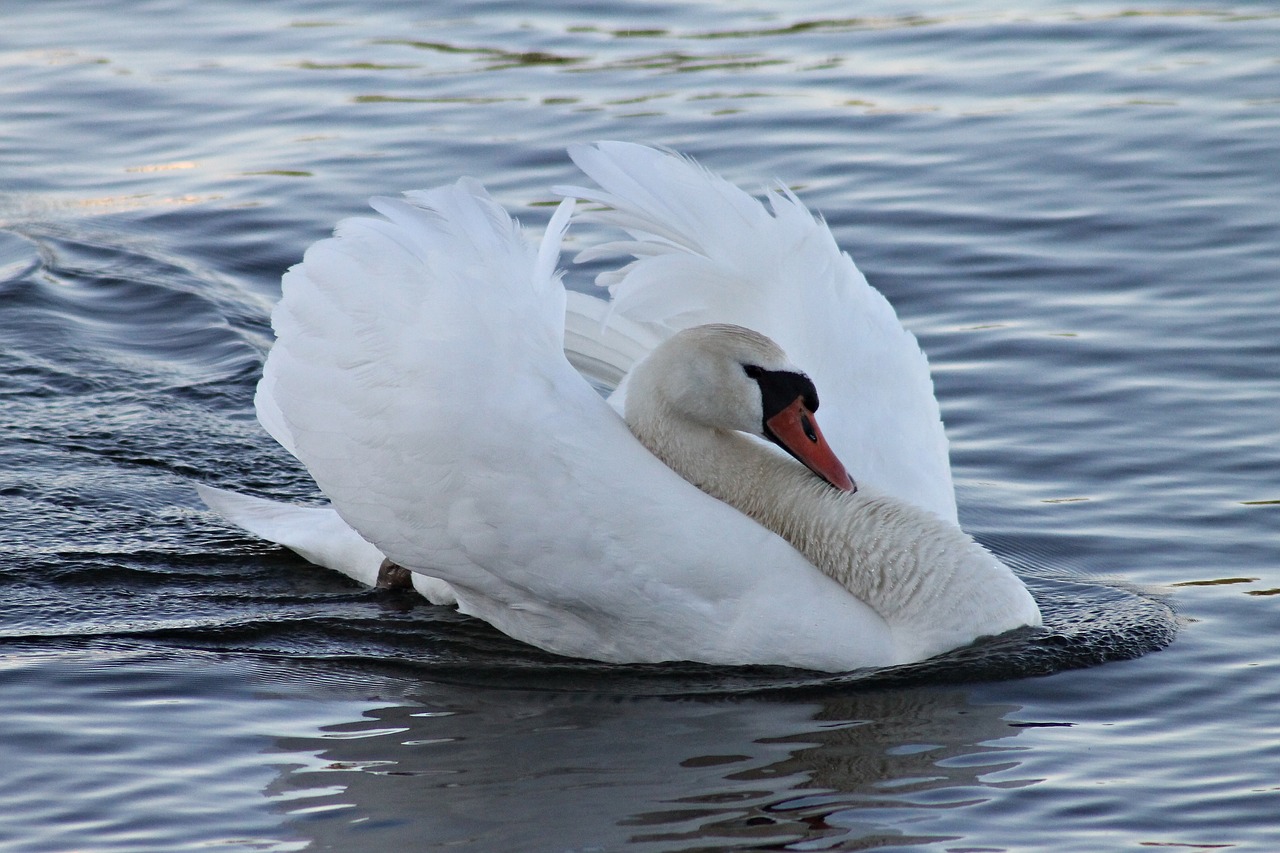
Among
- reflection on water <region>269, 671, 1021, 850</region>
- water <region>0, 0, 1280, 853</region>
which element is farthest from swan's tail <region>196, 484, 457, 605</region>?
reflection on water <region>269, 671, 1021, 850</region>

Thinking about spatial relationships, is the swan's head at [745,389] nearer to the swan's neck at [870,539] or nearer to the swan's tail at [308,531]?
the swan's neck at [870,539]

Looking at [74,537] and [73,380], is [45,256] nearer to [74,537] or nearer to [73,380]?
[73,380]

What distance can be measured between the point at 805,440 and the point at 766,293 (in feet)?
3.90

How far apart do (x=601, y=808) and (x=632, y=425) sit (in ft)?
5.64

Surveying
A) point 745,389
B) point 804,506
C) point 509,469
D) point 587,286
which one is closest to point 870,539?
point 804,506

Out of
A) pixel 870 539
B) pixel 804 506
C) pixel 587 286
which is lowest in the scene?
pixel 870 539

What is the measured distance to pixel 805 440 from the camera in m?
6.67

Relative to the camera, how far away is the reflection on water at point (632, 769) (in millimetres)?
5562

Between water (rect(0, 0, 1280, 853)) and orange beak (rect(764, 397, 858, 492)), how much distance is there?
74cm

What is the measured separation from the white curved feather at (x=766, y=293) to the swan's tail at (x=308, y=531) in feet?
4.75

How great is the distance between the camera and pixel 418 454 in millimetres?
6570

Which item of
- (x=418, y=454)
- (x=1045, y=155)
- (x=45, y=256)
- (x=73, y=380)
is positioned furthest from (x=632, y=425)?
(x=1045, y=155)

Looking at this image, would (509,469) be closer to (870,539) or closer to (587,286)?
(870,539)

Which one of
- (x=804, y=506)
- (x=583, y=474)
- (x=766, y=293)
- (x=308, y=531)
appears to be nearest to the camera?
(x=583, y=474)
